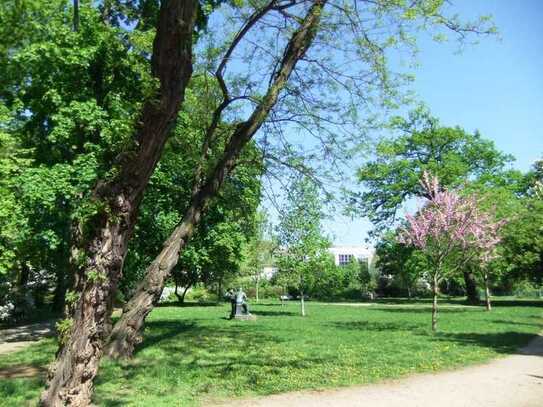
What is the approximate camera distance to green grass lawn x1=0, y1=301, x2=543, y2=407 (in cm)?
806

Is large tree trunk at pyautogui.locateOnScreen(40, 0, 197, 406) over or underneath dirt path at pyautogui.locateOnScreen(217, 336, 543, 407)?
over

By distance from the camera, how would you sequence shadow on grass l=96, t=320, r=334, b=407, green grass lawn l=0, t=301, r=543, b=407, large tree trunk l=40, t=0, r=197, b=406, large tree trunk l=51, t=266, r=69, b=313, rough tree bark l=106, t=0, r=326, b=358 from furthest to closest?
large tree trunk l=51, t=266, r=69, b=313 → rough tree bark l=106, t=0, r=326, b=358 → shadow on grass l=96, t=320, r=334, b=407 → green grass lawn l=0, t=301, r=543, b=407 → large tree trunk l=40, t=0, r=197, b=406

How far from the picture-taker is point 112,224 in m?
4.99

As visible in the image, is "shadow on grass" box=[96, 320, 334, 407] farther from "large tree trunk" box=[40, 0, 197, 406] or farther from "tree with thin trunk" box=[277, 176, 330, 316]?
"tree with thin trunk" box=[277, 176, 330, 316]

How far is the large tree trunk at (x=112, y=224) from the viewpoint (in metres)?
4.78

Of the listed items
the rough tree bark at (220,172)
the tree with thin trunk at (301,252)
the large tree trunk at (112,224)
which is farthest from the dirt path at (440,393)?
the tree with thin trunk at (301,252)

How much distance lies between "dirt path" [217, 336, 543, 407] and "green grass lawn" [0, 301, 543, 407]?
494 mm

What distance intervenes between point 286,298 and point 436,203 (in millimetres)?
45844

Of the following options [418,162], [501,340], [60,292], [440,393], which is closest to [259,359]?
[440,393]

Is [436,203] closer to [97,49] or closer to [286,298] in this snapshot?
[97,49]

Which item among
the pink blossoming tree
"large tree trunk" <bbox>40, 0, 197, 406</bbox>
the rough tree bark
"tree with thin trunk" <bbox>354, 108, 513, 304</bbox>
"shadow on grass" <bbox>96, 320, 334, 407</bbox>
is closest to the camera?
"large tree trunk" <bbox>40, 0, 197, 406</bbox>

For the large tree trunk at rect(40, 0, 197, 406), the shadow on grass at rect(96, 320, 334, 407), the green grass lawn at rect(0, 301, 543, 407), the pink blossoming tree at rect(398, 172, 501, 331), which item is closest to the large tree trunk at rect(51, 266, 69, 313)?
the green grass lawn at rect(0, 301, 543, 407)

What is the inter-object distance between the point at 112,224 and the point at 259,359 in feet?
23.1

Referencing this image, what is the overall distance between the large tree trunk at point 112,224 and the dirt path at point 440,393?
3.18 metres
